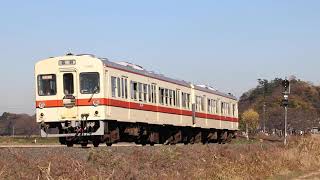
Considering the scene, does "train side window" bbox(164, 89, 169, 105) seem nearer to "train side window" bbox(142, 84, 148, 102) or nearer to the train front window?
"train side window" bbox(142, 84, 148, 102)

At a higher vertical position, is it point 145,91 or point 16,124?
point 145,91

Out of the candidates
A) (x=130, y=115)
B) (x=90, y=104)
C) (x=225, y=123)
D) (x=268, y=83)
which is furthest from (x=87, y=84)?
(x=268, y=83)

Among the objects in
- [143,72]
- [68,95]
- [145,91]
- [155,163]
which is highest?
[143,72]

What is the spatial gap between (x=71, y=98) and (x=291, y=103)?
10713 centimetres

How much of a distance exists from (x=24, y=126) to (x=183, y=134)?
9245cm

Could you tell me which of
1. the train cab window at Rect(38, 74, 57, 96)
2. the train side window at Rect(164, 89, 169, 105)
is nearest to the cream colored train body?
the train cab window at Rect(38, 74, 57, 96)

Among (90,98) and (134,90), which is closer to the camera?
(90,98)

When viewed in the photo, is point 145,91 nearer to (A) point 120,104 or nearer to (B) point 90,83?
(A) point 120,104

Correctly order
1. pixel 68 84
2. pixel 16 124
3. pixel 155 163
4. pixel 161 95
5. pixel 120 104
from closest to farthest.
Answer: pixel 155 163
pixel 68 84
pixel 120 104
pixel 161 95
pixel 16 124

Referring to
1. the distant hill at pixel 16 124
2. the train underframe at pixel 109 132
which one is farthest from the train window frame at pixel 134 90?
the distant hill at pixel 16 124

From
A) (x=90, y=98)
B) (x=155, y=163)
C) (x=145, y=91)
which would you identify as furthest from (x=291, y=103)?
(x=155, y=163)

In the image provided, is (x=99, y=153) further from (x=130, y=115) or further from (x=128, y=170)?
(x=130, y=115)

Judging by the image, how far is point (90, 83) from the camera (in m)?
20.8

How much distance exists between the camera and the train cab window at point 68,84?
69.1ft
